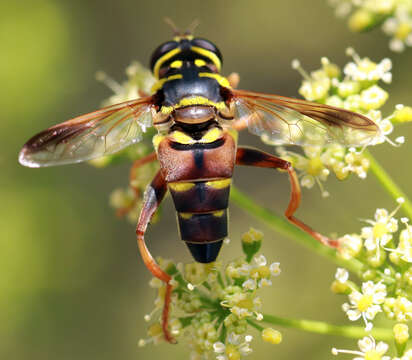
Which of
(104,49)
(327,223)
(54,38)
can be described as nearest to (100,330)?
(327,223)

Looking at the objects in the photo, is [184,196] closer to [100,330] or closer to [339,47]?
[100,330]

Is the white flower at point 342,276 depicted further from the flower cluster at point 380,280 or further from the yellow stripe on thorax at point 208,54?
the yellow stripe on thorax at point 208,54

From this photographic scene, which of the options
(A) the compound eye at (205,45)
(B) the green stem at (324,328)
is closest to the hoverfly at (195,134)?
(A) the compound eye at (205,45)

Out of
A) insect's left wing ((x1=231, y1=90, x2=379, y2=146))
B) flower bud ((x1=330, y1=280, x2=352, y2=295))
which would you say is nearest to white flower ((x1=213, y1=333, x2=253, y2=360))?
flower bud ((x1=330, y1=280, x2=352, y2=295))

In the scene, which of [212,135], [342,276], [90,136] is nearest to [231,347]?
[342,276]

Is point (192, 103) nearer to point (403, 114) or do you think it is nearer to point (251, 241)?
point (251, 241)

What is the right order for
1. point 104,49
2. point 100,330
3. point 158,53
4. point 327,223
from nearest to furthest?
point 158,53 → point 327,223 → point 100,330 → point 104,49
